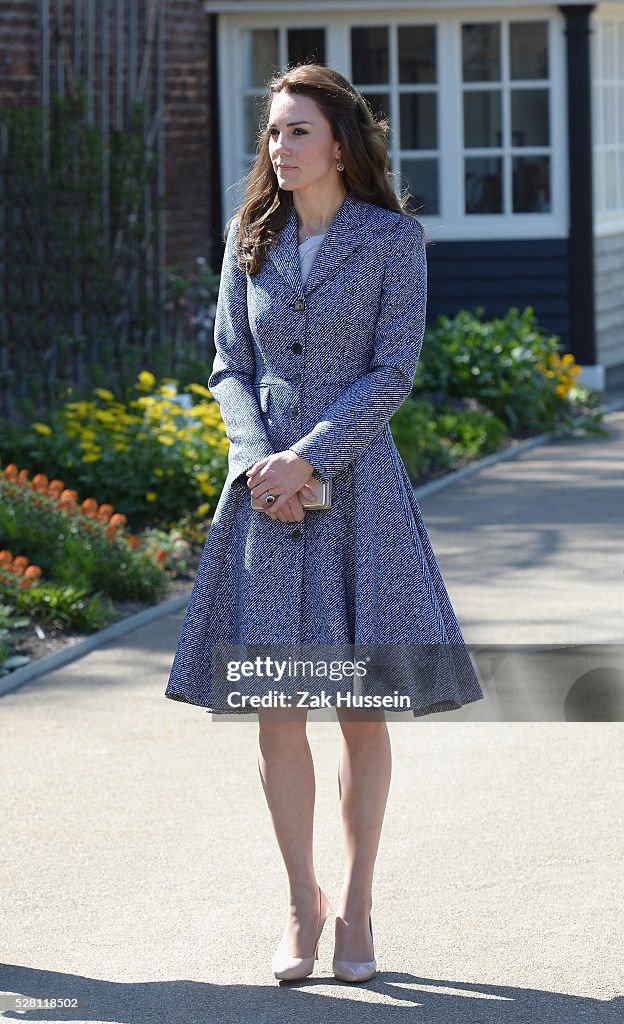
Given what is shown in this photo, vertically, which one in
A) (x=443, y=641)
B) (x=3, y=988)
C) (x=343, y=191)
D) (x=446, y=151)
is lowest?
(x=3, y=988)

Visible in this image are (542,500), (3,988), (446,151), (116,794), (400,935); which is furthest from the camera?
(446,151)

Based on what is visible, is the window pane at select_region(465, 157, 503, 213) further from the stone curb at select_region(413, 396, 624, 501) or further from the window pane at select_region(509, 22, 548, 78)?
the stone curb at select_region(413, 396, 624, 501)

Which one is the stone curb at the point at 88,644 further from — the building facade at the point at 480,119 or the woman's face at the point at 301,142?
the building facade at the point at 480,119

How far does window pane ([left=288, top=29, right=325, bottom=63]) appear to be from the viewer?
13820 mm

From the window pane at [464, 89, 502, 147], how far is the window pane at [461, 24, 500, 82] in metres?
0.14

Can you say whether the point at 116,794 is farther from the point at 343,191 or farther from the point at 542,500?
the point at 542,500

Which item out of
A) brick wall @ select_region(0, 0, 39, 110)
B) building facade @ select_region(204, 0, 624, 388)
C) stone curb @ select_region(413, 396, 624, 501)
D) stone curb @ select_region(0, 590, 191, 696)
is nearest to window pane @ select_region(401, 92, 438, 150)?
building facade @ select_region(204, 0, 624, 388)

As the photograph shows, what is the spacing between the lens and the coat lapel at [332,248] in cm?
351

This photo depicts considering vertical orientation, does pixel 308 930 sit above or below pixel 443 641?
below

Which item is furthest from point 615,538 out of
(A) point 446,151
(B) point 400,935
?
(A) point 446,151

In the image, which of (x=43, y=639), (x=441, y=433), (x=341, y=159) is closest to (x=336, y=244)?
(x=341, y=159)

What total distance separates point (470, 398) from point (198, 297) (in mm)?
2173

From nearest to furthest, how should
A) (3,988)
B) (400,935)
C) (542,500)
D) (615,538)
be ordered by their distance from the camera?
(3,988) → (400,935) → (615,538) → (542,500)

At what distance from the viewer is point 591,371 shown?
13.9 m
